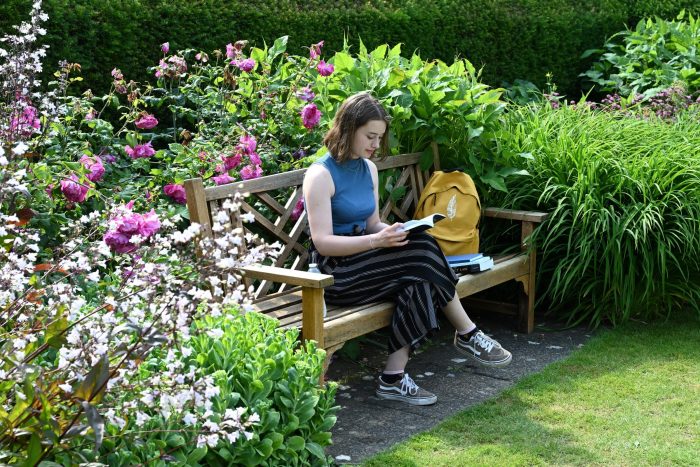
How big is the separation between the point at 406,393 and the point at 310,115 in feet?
5.14

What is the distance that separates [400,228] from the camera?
174 inches

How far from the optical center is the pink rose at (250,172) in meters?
4.80

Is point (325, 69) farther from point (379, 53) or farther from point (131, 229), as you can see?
point (131, 229)

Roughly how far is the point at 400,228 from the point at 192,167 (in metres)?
1.16

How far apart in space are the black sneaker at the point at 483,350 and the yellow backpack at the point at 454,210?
0.57 metres

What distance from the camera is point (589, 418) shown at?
4.20 m

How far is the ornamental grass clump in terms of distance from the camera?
538cm

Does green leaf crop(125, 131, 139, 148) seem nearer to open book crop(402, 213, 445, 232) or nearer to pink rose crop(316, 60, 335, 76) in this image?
pink rose crop(316, 60, 335, 76)

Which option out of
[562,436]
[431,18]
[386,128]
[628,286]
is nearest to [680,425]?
[562,436]

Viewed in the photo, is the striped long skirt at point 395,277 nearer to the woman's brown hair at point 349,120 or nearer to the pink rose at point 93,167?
the woman's brown hair at point 349,120

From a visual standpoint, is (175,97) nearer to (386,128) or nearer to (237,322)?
(386,128)

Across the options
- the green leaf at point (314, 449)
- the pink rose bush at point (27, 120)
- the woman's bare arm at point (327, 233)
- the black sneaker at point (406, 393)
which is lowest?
the black sneaker at point (406, 393)

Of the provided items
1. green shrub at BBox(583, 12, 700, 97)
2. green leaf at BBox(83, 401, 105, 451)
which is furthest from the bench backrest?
green shrub at BBox(583, 12, 700, 97)

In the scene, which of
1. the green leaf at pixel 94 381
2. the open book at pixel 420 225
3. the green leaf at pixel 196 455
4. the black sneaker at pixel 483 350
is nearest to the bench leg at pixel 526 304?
the black sneaker at pixel 483 350
